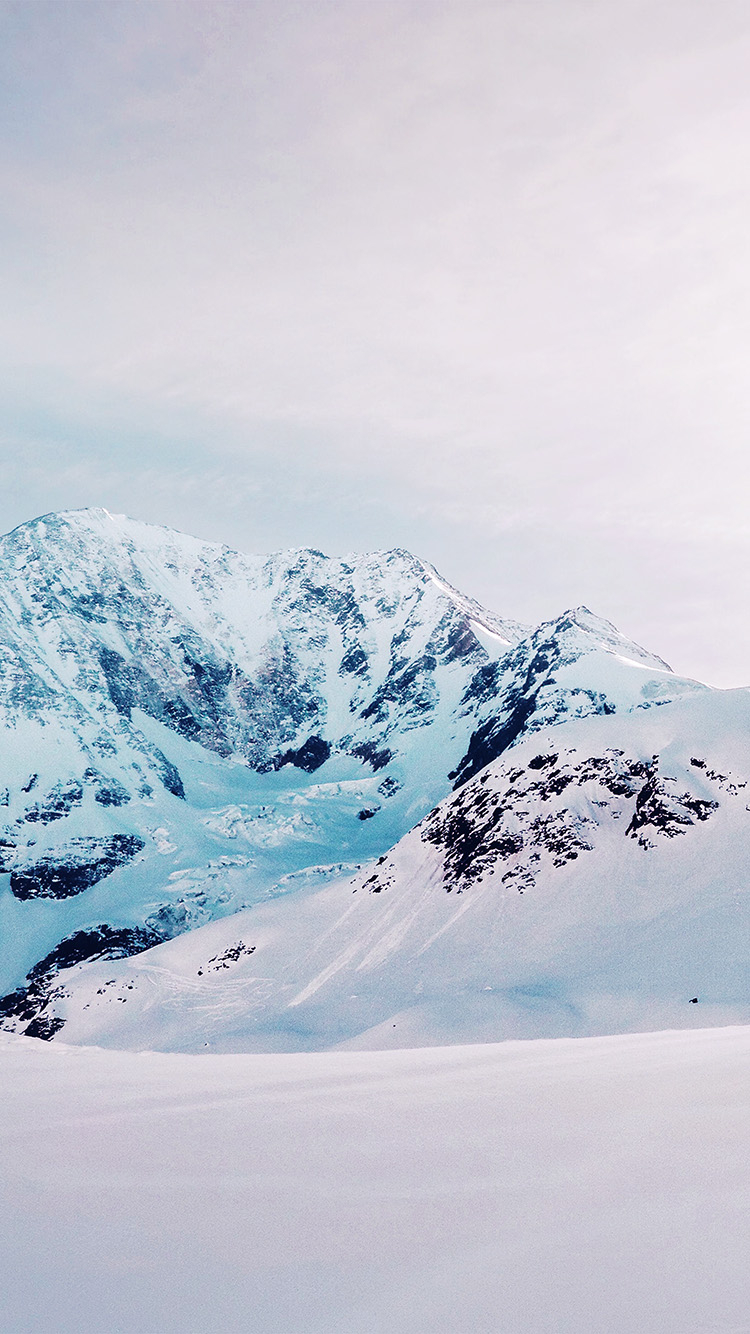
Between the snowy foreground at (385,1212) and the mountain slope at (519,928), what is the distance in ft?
162

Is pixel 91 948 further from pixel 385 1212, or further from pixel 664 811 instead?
pixel 385 1212

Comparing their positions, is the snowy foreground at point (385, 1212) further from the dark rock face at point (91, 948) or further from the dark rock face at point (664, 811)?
the dark rock face at point (91, 948)

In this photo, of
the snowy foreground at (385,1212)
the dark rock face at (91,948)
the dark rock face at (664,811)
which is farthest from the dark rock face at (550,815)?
the dark rock face at (91,948)

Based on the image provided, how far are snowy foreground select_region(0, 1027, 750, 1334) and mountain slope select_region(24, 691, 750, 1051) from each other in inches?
1938

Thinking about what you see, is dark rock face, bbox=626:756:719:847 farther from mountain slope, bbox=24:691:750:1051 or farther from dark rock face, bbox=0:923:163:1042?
dark rock face, bbox=0:923:163:1042

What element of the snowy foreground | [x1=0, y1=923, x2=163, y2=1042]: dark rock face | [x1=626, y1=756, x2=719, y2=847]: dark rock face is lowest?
[x1=0, y1=923, x2=163, y2=1042]: dark rock face

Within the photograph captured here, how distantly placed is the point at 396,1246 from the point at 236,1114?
4322 millimetres

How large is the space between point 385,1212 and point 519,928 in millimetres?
69957

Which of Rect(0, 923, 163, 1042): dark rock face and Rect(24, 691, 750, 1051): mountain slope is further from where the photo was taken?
Rect(0, 923, 163, 1042): dark rock face

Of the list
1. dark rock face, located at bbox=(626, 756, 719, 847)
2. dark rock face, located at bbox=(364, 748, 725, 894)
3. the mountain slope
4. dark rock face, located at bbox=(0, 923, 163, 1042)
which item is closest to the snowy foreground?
the mountain slope

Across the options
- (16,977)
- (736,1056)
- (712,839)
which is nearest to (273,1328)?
(736,1056)

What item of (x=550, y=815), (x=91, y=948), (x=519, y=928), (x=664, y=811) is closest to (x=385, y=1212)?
(x=519, y=928)

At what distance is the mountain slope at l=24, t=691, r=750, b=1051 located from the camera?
200ft

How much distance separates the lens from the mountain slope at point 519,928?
200 feet
